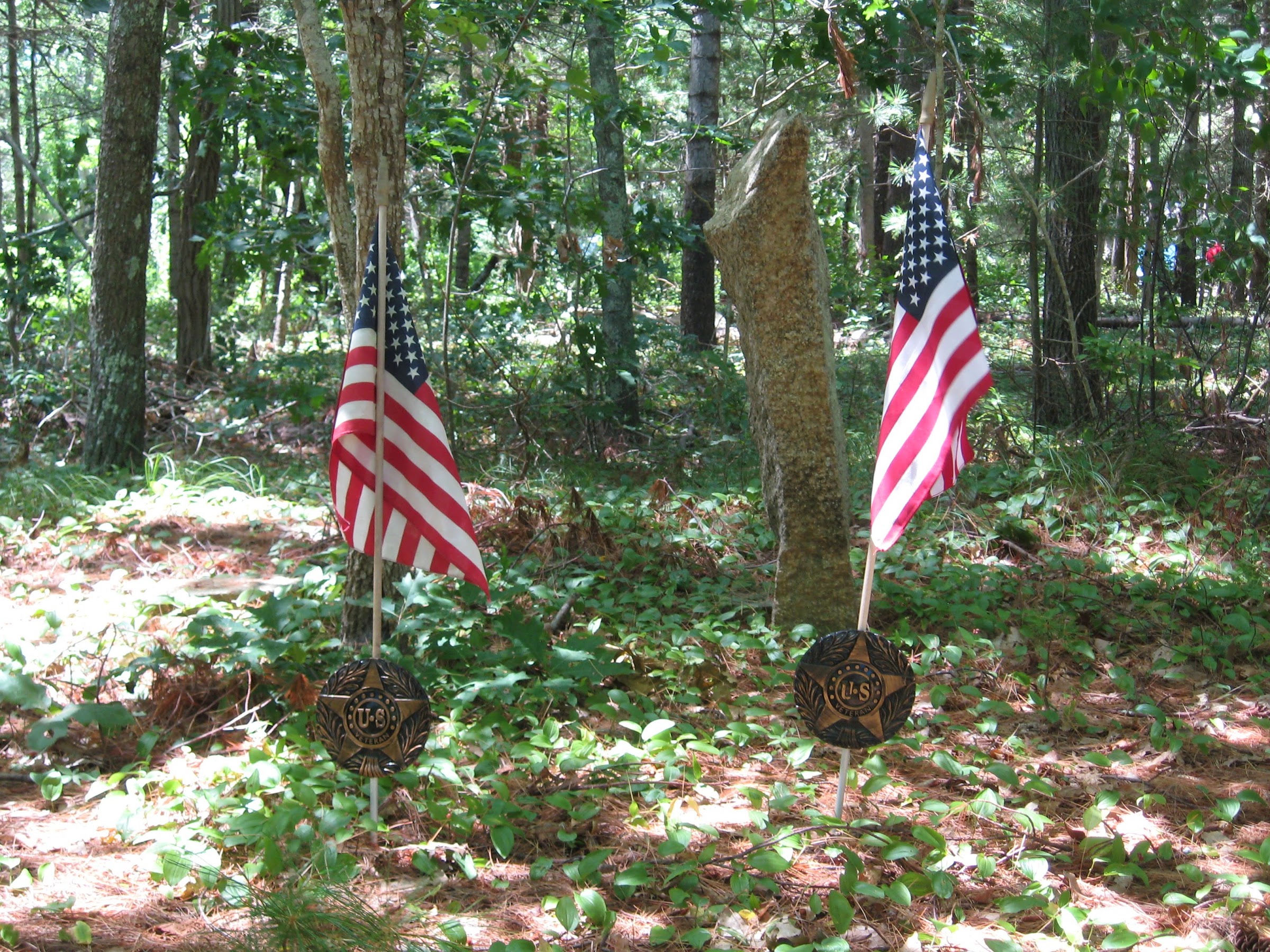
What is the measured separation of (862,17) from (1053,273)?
2660 millimetres

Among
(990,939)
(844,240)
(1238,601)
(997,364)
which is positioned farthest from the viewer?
(844,240)

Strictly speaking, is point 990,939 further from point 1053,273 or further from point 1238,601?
point 1053,273

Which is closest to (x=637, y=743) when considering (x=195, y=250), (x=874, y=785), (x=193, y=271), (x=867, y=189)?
(x=874, y=785)

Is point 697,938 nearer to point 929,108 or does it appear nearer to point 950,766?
point 950,766

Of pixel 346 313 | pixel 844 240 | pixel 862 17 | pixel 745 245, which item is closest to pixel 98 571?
pixel 346 313

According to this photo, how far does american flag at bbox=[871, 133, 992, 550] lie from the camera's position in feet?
10.00

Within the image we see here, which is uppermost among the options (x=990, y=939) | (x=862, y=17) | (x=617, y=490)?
(x=862, y=17)

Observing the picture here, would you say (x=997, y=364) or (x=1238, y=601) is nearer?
(x=1238, y=601)

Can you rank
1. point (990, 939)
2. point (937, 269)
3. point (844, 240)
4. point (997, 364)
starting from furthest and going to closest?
1. point (844, 240)
2. point (997, 364)
3. point (937, 269)
4. point (990, 939)

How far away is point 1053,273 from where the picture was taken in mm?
7938

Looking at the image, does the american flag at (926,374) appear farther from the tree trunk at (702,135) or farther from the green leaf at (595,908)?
the tree trunk at (702,135)

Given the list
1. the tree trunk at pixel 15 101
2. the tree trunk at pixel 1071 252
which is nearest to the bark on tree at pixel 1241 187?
the tree trunk at pixel 1071 252

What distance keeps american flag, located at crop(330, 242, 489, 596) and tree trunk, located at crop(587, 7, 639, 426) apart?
4959mm

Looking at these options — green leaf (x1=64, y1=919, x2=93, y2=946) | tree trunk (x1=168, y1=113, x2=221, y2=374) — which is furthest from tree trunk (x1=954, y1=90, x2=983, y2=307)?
tree trunk (x1=168, y1=113, x2=221, y2=374)
